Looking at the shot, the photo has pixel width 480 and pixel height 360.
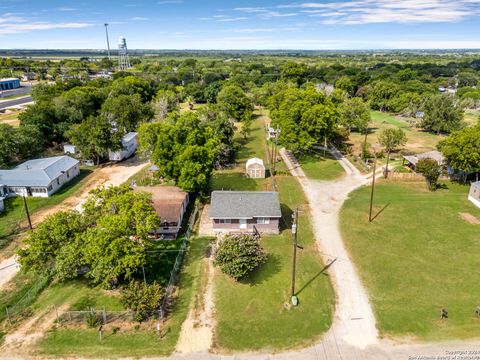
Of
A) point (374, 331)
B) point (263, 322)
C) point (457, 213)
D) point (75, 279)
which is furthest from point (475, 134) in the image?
point (75, 279)

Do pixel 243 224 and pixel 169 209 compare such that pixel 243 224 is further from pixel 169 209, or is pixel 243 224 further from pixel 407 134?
pixel 407 134

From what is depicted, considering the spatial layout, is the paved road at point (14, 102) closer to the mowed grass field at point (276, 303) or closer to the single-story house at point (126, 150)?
the single-story house at point (126, 150)

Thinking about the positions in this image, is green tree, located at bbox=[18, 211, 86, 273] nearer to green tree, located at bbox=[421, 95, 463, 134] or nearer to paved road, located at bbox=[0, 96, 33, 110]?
green tree, located at bbox=[421, 95, 463, 134]

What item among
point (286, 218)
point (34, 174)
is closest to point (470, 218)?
point (286, 218)

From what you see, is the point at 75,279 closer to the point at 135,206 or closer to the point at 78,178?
the point at 135,206

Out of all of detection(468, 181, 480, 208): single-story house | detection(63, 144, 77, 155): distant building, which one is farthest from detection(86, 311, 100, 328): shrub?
detection(63, 144, 77, 155): distant building
